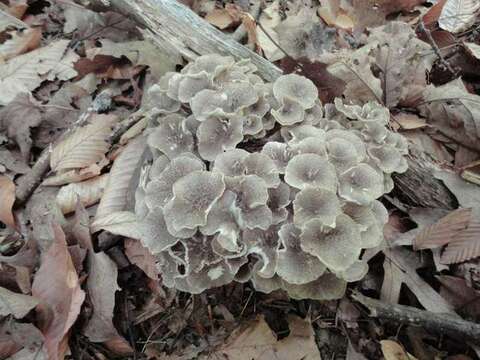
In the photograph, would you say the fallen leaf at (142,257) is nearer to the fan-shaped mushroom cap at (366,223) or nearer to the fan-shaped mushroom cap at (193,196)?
the fan-shaped mushroom cap at (193,196)

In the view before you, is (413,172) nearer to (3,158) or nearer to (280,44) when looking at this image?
(280,44)

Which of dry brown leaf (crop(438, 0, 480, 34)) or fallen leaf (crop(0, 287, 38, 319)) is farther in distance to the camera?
dry brown leaf (crop(438, 0, 480, 34))

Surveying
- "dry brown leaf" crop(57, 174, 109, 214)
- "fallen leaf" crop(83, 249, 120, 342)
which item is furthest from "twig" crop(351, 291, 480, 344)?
"dry brown leaf" crop(57, 174, 109, 214)

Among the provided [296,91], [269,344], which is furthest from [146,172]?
[269,344]

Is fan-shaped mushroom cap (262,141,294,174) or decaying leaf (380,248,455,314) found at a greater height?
fan-shaped mushroom cap (262,141,294,174)

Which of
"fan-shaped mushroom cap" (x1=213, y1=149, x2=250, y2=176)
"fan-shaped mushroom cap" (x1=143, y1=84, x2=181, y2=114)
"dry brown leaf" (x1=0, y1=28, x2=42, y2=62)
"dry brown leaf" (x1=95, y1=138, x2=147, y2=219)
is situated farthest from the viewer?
"dry brown leaf" (x1=0, y1=28, x2=42, y2=62)

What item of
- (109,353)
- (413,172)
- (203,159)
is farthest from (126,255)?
(413,172)

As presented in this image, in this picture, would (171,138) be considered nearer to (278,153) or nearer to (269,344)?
(278,153)

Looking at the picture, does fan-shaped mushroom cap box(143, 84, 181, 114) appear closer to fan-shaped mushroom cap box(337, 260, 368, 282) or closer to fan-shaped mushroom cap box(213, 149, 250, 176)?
fan-shaped mushroom cap box(213, 149, 250, 176)
